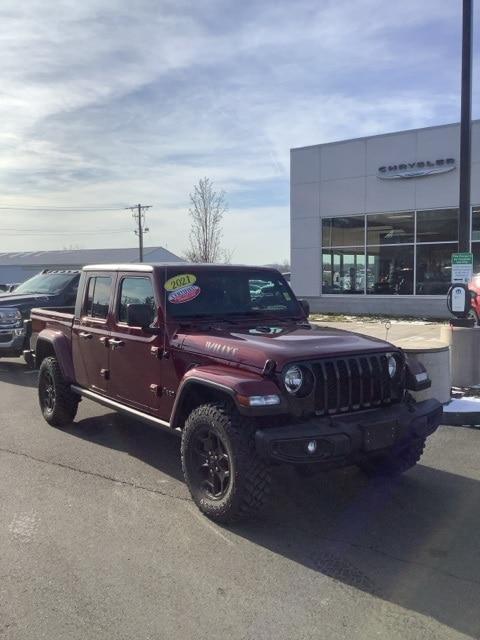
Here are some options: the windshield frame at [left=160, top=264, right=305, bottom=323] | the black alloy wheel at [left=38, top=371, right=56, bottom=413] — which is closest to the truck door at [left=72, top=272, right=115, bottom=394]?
the black alloy wheel at [left=38, top=371, right=56, bottom=413]

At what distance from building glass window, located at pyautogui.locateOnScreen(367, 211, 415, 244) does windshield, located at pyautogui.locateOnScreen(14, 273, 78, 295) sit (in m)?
12.0

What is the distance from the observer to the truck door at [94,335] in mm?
5875

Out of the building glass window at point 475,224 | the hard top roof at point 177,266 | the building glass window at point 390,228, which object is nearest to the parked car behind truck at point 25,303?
the hard top roof at point 177,266

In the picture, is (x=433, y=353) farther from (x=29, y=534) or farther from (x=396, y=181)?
(x=396, y=181)

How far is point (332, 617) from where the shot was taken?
3102 mm

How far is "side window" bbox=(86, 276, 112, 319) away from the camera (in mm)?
6016

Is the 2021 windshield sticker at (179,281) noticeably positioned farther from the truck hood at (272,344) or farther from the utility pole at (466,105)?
the utility pole at (466,105)

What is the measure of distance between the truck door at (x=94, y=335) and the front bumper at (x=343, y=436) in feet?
8.06

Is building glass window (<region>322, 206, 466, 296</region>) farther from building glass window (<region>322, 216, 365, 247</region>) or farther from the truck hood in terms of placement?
the truck hood

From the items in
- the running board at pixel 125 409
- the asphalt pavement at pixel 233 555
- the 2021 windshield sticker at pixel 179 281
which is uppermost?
the 2021 windshield sticker at pixel 179 281

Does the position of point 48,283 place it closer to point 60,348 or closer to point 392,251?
point 60,348

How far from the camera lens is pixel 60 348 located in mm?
6645

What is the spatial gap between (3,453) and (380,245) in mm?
16617

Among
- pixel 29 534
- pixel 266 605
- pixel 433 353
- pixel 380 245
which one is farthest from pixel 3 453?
pixel 380 245
